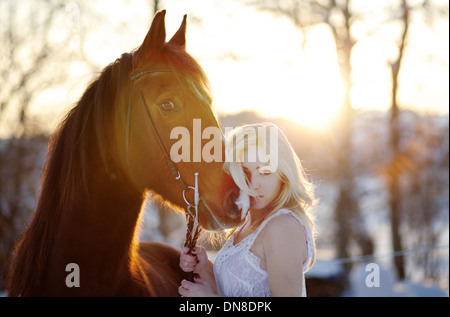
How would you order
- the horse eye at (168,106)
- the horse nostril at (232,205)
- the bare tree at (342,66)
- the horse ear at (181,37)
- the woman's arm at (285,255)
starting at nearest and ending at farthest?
the woman's arm at (285,255), the horse nostril at (232,205), the horse eye at (168,106), the horse ear at (181,37), the bare tree at (342,66)

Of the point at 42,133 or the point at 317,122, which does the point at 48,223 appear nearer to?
the point at 317,122

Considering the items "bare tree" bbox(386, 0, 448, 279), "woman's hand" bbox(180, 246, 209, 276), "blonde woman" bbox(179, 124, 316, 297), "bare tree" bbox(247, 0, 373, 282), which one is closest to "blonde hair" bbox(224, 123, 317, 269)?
"blonde woman" bbox(179, 124, 316, 297)

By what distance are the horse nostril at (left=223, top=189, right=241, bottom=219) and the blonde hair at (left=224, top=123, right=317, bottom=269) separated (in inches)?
2.4

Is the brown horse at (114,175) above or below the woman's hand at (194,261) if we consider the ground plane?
above

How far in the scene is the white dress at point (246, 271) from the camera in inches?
69.6

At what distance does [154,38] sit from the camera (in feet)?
6.61

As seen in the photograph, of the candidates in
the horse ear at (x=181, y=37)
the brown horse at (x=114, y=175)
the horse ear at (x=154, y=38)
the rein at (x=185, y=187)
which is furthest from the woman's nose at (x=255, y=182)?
the horse ear at (x=181, y=37)

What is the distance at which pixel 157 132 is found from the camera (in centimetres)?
196

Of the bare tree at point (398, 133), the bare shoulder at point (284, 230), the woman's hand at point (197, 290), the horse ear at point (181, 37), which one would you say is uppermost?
the bare tree at point (398, 133)

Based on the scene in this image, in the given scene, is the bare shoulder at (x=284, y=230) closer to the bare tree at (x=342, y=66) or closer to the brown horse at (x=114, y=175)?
the brown horse at (x=114, y=175)

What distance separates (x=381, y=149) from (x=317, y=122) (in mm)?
2043

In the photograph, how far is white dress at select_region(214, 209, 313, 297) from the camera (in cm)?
177

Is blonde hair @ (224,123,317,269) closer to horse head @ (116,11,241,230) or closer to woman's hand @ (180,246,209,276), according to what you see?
horse head @ (116,11,241,230)
